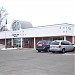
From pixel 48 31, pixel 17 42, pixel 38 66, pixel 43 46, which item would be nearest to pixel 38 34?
pixel 48 31

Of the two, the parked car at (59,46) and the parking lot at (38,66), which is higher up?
the parked car at (59,46)

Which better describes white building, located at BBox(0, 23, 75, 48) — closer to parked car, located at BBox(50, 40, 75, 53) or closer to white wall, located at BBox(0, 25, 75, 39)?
white wall, located at BBox(0, 25, 75, 39)

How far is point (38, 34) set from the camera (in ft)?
148

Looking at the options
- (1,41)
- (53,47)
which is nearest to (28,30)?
(1,41)

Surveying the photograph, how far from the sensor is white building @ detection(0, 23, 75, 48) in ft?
131

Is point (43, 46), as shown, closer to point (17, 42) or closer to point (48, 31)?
point (48, 31)

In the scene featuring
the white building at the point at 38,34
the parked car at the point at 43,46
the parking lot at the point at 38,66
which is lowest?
the parking lot at the point at 38,66

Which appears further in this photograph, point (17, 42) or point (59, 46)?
point (17, 42)

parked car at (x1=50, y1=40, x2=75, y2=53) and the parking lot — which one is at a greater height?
parked car at (x1=50, y1=40, x2=75, y2=53)

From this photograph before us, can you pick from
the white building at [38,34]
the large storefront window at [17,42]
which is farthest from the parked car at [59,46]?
the large storefront window at [17,42]

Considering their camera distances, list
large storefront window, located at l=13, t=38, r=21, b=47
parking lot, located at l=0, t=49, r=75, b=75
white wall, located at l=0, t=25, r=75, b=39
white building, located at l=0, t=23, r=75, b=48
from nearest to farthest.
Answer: parking lot, located at l=0, t=49, r=75, b=75 → white wall, located at l=0, t=25, r=75, b=39 → white building, located at l=0, t=23, r=75, b=48 → large storefront window, located at l=13, t=38, r=21, b=47

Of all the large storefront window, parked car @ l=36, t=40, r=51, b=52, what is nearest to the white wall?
the large storefront window

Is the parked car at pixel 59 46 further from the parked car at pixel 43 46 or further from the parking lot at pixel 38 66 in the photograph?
the parking lot at pixel 38 66

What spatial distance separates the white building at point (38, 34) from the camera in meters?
40.0
